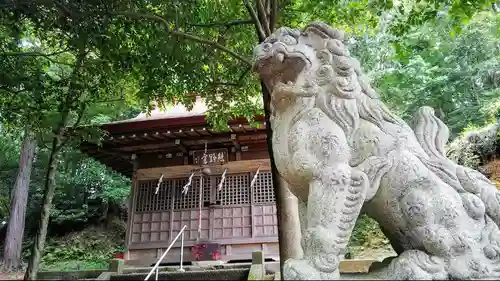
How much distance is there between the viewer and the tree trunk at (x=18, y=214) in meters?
13.5

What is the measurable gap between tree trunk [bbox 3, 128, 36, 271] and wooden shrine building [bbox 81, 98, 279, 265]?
483 centimetres

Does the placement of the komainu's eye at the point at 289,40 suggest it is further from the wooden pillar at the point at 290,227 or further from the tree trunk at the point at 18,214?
the tree trunk at the point at 18,214

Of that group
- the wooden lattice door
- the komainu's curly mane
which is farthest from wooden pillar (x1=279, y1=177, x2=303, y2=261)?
the wooden lattice door

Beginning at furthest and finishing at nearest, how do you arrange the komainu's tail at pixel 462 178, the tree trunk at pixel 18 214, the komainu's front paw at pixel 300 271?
the tree trunk at pixel 18 214 → the komainu's tail at pixel 462 178 → the komainu's front paw at pixel 300 271

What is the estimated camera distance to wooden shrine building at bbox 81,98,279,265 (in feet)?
32.8

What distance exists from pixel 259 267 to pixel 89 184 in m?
17.0

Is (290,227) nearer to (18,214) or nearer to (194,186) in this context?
(194,186)

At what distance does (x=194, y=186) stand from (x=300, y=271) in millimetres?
9162

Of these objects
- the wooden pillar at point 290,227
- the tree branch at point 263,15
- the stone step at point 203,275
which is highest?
the tree branch at point 263,15

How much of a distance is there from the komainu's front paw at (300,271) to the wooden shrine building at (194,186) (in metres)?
7.42

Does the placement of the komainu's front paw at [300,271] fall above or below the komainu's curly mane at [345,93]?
below

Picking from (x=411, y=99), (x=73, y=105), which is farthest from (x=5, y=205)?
(x=411, y=99)

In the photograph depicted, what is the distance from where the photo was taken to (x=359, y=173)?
2.35 metres

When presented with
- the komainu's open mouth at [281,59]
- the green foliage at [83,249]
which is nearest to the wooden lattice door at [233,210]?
the green foliage at [83,249]
